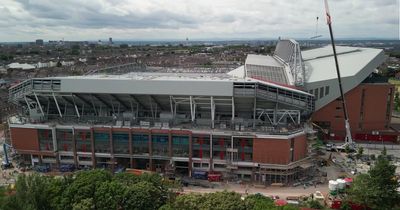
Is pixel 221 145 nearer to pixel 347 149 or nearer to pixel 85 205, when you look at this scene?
pixel 85 205

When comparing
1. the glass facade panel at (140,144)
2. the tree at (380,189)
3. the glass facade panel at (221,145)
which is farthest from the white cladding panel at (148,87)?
the tree at (380,189)

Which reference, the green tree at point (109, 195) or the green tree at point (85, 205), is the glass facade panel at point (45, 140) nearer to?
the green tree at point (109, 195)

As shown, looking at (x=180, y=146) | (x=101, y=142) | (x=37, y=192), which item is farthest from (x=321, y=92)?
(x=37, y=192)

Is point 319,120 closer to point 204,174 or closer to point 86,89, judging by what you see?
point 204,174

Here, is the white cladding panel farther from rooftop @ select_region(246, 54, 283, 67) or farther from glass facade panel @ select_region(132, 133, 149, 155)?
rooftop @ select_region(246, 54, 283, 67)

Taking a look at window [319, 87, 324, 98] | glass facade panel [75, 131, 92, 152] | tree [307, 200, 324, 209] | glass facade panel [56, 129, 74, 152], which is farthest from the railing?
window [319, 87, 324, 98]

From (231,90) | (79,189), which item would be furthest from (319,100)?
(79,189)
